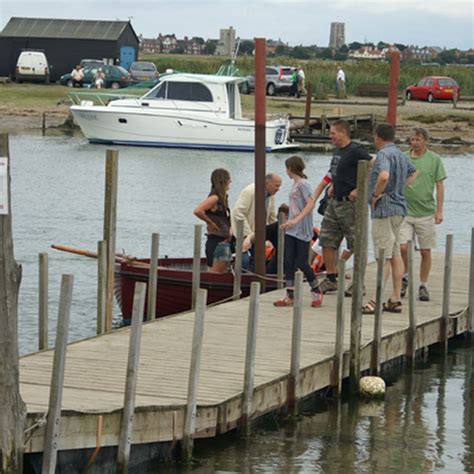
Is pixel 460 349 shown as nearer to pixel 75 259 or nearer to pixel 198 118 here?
pixel 75 259

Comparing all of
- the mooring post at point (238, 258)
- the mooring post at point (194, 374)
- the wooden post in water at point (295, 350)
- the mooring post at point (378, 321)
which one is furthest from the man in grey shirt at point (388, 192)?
the mooring post at point (194, 374)

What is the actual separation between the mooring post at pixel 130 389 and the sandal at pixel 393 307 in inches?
206

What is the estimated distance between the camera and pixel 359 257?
43.4ft

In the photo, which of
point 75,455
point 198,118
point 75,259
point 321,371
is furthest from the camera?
point 198,118

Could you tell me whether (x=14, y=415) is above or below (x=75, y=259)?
above

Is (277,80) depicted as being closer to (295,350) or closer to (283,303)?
(283,303)

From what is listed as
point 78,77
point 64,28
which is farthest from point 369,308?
point 64,28

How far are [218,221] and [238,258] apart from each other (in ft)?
2.35

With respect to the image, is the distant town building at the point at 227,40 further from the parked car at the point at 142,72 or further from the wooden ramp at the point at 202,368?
the wooden ramp at the point at 202,368

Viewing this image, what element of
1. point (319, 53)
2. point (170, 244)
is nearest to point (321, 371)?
point (170, 244)

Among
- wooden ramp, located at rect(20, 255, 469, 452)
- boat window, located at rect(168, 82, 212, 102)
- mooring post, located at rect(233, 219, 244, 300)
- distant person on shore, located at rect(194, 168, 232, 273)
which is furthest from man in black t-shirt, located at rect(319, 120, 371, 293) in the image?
boat window, located at rect(168, 82, 212, 102)

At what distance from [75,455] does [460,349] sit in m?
7.13

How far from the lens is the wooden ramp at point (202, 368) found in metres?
10.5

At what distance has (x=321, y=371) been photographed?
12.9 meters
